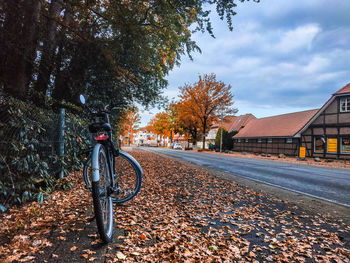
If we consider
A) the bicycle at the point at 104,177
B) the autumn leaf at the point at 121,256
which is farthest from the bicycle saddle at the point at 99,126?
the autumn leaf at the point at 121,256

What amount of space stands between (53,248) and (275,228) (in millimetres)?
2963

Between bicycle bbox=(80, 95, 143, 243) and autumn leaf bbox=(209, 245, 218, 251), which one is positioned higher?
bicycle bbox=(80, 95, 143, 243)

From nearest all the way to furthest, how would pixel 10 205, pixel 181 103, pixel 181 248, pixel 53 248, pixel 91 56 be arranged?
pixel 53 248, pixel 181 248, pixel 10 205, pixel 91 56, pixel 181 103

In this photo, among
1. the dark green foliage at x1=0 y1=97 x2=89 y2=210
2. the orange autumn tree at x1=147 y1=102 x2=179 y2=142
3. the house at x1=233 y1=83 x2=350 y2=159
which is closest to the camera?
the dark green foliage at x1=0 y1=97 x2=89 y2=210

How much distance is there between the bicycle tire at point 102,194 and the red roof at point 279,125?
27.1 meters

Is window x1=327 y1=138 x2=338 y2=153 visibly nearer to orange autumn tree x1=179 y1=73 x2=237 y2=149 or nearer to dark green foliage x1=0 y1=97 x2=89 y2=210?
orange autumn tree x1=179 y1=73 x2=237 y2=149

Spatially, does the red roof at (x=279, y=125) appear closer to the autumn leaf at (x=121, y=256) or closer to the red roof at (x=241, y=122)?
the red roof at (x=241, y=122)

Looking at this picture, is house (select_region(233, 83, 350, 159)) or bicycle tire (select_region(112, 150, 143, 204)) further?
house (select_region(233, 83, 350, 159))

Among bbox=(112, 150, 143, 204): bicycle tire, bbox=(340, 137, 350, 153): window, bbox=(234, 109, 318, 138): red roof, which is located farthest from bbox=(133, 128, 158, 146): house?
bbox=(112, 150, 143, 204): bicycle tire

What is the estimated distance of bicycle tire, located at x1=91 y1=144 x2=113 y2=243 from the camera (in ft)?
7.25

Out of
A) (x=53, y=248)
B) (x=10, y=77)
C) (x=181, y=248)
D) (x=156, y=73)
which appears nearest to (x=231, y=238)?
(x=181, y=248)

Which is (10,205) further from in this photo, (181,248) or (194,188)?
(194,188)

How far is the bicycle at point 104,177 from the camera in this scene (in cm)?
225

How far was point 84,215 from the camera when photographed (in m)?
3.14
